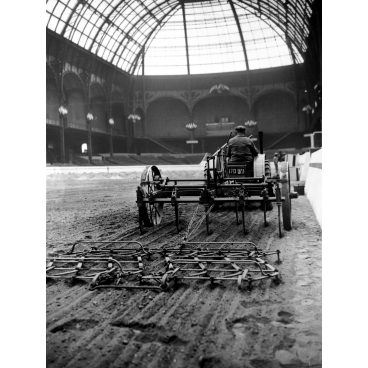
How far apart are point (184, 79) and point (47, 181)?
255 centimetres

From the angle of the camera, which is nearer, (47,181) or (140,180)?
(47,181)

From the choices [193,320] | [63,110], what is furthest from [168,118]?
[193,320]

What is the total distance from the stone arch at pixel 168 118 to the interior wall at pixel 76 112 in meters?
1.12

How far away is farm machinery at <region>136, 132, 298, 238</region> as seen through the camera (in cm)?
521

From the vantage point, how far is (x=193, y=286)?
3330mm

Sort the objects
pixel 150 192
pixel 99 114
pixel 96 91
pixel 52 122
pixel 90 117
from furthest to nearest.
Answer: pixel 96 91
pixel 99 114
pixel 90 117
pixel 150 192
pixel 52 122

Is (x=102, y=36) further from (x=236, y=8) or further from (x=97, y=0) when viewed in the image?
(x=236, y=8)

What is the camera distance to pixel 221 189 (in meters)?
5.64

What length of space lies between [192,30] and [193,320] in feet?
12.0

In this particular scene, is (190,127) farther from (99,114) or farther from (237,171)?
(99,114)

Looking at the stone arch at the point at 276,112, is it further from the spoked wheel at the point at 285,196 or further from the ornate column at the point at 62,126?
the ornate column at the point at 62,126
